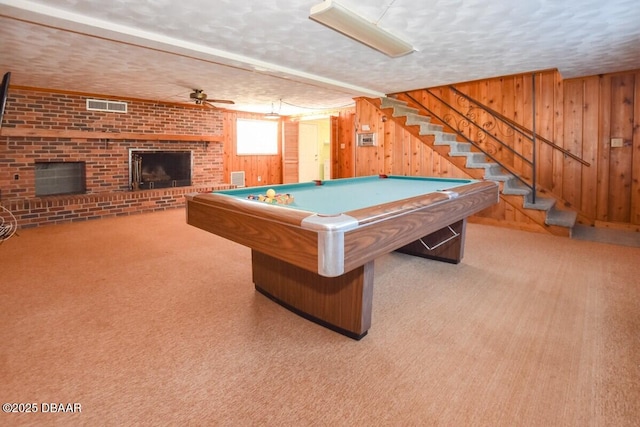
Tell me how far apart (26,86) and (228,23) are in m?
4.06

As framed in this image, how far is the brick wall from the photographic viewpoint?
16.3 ft

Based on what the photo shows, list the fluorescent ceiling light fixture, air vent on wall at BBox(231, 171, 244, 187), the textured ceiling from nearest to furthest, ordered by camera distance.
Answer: the fluorescent ceiling light fixture
the textured ceiling
air vent on wall at BBox(231, 171, 244, 187)

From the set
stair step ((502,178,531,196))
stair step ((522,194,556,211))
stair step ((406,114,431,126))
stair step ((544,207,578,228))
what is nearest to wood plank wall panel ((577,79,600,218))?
stair step ((544,207,578,228))

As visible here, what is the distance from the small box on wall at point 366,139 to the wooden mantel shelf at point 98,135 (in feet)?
10.2

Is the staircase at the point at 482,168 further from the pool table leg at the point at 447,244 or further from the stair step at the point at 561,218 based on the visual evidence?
the pool table leg at the point at 447,244

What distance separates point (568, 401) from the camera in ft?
4.82

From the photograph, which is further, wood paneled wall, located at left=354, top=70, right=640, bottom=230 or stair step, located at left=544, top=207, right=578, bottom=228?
wood paneled wall, located at left=354, top=70, right=640, bottom=230

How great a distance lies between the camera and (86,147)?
18.4ft

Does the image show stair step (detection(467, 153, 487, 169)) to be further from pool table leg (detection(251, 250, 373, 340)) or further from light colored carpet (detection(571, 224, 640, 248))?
pool table leg (detection(251, 250, 373, 340))

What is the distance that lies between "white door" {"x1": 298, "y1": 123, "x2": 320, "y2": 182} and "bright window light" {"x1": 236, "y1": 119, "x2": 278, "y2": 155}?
2.27ft

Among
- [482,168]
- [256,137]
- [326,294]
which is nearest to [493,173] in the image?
[482,168]

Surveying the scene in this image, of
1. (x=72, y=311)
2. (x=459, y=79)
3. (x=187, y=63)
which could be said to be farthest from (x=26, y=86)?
(x=459, y=79)

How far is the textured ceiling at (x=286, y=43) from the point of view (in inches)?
101

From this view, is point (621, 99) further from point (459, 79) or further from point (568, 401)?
point (568, 401)
